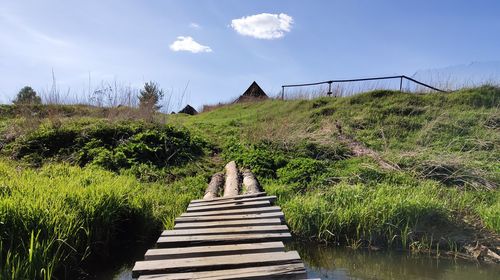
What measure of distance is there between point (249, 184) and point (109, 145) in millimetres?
4552

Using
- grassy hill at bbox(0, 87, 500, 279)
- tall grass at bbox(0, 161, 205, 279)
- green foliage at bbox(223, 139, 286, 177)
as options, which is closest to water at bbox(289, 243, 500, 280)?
grassy hill at bbox(0, 87, 500, 279)

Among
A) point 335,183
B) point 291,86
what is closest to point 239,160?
point 335,183

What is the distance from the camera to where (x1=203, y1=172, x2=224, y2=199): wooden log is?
6.58m

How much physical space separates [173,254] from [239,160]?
242 inches

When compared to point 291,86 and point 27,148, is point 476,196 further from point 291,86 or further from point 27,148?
point 291,86

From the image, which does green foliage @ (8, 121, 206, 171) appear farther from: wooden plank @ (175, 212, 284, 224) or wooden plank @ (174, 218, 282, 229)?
wooden plank @ (174, 218, 282, 229)

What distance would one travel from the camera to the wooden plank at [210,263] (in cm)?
323

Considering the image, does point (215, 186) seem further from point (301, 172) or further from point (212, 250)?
point (212, 250)

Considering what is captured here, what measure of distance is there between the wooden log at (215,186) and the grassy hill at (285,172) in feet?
0.94

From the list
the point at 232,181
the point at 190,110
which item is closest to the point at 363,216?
the point at 232,181

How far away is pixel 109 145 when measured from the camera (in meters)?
9.80

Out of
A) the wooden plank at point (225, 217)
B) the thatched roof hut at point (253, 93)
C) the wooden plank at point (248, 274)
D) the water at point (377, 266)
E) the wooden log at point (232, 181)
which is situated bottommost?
the water at point (377, 266)

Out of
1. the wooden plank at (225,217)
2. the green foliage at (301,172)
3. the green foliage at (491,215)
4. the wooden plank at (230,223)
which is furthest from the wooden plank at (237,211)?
the green foliage at (491,215)

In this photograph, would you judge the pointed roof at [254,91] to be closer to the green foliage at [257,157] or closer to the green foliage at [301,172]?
the green foliage at [257,157]
